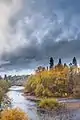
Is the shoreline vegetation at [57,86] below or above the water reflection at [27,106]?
above

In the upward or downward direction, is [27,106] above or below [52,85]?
below

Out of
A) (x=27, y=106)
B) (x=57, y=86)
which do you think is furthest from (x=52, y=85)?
(x=27, y=106)

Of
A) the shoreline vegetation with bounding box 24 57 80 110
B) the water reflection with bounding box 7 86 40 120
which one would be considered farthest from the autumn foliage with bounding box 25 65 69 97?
the water reflection with bounding box 7 86 40 120

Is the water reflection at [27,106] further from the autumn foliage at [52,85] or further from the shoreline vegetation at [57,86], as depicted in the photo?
the autumn foliage at [52,85]

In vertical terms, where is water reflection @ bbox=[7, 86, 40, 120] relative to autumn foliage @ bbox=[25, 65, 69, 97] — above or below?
below

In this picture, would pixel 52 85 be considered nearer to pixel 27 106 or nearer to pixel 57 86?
pixel 57 86

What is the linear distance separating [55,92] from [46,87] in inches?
199

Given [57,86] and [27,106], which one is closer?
[27,106]

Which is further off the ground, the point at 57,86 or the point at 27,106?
the point at 57,86

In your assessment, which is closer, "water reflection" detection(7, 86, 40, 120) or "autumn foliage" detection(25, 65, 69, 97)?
"water reflection" detection(7, 86, 40, 120)

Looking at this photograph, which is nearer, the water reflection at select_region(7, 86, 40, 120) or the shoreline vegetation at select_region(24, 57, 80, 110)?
the water reflection at select_region(7, 86, 40, 120)

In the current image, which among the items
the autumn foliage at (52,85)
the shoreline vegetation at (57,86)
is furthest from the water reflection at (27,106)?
the autumn foliage at (52,85)

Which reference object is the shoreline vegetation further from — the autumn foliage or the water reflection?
the water reflection

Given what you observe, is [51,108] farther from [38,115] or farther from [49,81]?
[49,81]
